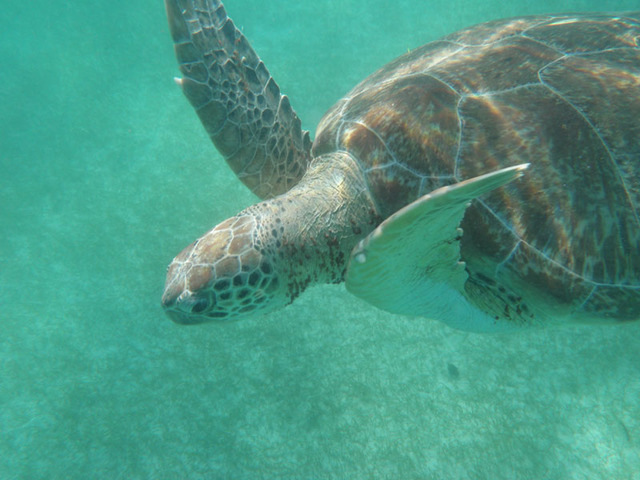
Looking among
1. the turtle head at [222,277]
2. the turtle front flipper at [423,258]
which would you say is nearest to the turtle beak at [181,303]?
the turtle head at [222,277]

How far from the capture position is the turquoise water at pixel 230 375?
2.24m

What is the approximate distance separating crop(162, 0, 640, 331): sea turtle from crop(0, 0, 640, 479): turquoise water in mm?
1038

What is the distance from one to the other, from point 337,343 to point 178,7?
2.37 meters

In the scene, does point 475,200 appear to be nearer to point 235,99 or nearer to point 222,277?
point 222,277

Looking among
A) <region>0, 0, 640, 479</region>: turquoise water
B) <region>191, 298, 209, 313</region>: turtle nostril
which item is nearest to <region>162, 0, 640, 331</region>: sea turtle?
<region>191, 298, 209, 313</region>: turtle nostril

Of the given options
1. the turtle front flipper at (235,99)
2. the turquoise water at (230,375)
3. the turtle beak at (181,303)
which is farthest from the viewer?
the turquoise water at (230,375)

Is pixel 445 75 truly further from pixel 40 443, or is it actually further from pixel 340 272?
pixel 40 443

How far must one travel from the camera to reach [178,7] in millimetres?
1652

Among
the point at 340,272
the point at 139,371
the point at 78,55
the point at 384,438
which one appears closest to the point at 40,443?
the point at 139,371

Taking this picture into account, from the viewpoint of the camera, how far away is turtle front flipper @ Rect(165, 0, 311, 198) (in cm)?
173

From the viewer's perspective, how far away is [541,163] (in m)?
Result: 1.28

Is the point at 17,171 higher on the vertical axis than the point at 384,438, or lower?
higher

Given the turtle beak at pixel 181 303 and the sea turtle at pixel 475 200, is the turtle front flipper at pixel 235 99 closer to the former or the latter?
the sea turtle at pixel 475 200

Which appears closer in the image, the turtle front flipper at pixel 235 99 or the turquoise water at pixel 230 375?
the turtle front flipper at pixel 235 99
